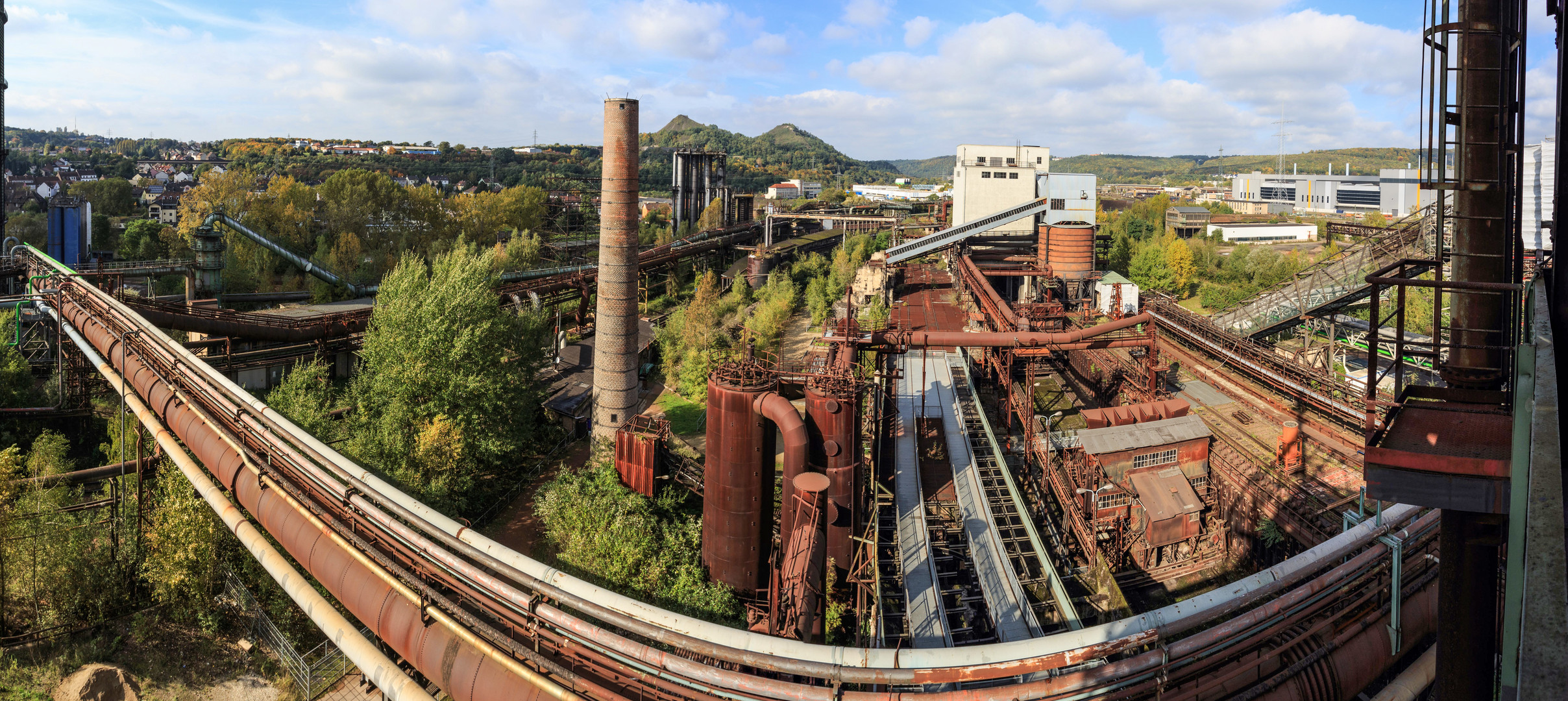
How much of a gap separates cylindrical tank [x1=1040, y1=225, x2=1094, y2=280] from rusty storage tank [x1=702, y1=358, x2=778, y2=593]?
26.8m

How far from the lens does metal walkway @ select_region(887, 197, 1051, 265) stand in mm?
37156

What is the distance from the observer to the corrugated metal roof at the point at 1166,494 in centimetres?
1622

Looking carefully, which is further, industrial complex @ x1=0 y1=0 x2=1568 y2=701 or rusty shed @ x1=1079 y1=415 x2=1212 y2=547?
rusty shed @ x1=1079 y1=415 x2=1212 y2=547

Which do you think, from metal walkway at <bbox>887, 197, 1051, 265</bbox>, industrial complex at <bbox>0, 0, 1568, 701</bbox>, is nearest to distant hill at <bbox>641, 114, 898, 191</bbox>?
metal walkway at <bbox>887, 197, 1051, 265</bbox>

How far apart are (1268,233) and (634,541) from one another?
6105 centimetres

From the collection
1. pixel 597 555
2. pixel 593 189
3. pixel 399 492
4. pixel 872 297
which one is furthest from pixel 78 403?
pixel 593 189

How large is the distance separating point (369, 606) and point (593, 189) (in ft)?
263

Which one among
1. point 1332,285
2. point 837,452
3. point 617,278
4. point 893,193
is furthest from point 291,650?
point 893,193

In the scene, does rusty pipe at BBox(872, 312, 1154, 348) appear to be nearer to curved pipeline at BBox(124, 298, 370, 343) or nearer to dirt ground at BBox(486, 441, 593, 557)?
dirt ground at BBox(486, 441, 593, 557)

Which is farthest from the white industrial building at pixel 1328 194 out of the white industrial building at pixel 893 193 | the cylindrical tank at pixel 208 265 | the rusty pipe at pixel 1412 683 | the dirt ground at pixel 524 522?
the cylindrical tank at pixel 208 265

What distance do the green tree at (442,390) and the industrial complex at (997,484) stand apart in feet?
6.84

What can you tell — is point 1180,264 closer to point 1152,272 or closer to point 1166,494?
point 1152,272

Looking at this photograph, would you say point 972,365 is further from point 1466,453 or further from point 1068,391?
point 1466,453

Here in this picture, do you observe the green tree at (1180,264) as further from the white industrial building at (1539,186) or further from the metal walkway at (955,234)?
the white industrial building at (1539,186)
